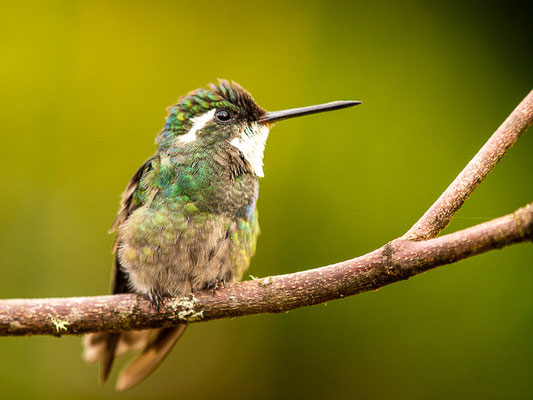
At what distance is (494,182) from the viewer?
186 inches

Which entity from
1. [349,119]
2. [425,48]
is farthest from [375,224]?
[425,48]

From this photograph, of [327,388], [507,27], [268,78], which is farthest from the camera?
[268,78]

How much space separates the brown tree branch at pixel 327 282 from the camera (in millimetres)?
2057

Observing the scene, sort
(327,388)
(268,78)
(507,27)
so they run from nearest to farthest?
(327,388)
(507,27)
(268,78)

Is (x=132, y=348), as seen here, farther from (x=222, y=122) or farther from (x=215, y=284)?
(x=222, y=122)

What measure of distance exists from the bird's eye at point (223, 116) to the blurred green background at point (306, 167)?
1275 mm

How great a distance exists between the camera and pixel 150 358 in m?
3.89

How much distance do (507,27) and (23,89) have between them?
443cm

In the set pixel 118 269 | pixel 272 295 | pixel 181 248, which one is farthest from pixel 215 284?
pixel 118 269

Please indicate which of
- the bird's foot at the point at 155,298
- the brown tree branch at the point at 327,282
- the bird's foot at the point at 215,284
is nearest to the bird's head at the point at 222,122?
the bird's foot at the point at 215,284

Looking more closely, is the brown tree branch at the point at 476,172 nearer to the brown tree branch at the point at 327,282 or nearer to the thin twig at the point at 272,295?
the brown tree branch at the point at 327,282

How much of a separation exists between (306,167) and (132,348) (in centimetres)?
207

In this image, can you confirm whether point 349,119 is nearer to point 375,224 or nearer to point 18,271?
point 375,224

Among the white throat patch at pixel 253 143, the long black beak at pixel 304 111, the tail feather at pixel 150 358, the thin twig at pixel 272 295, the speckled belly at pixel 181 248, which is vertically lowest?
the tail feather at pixel 150 358
